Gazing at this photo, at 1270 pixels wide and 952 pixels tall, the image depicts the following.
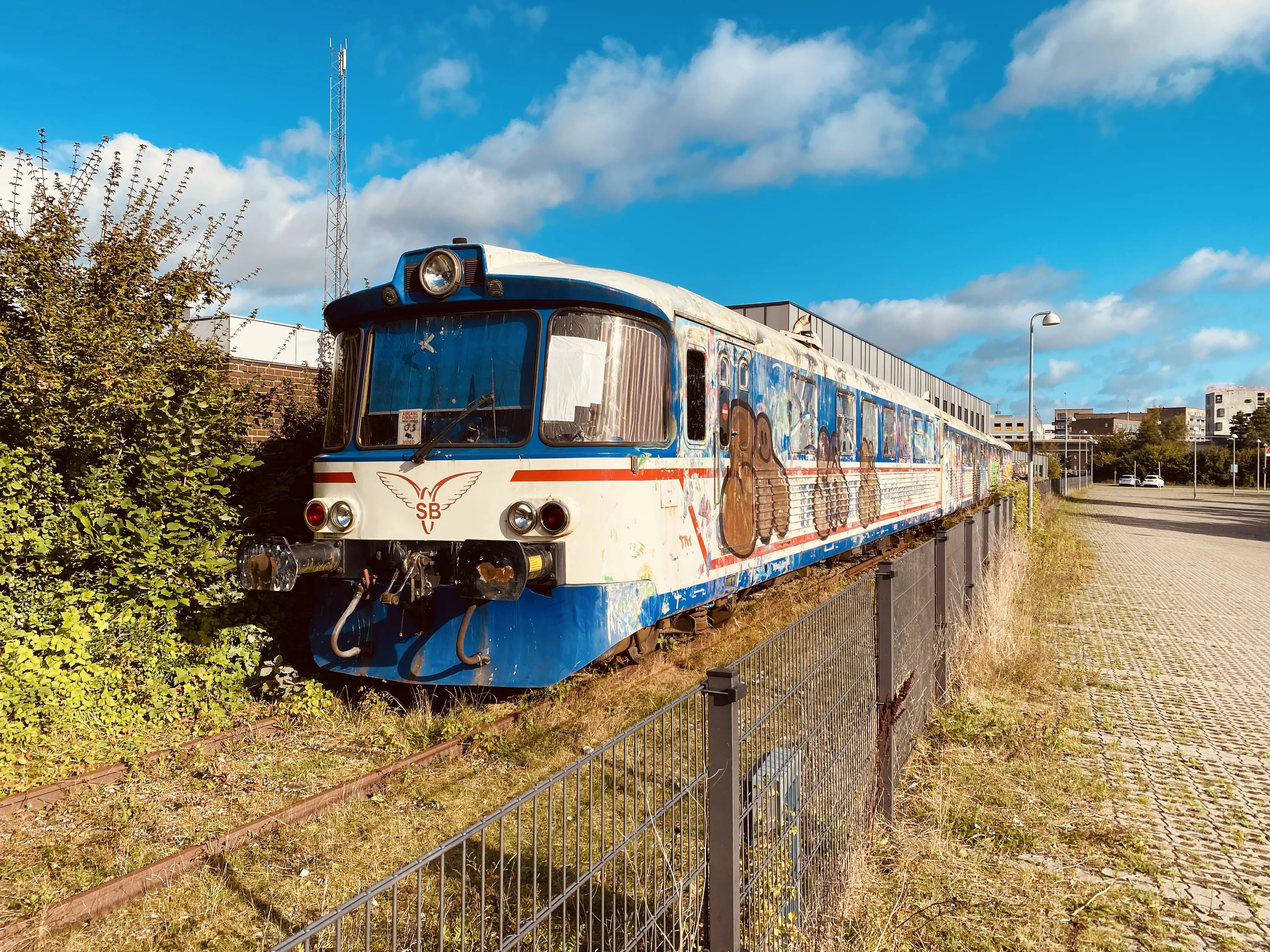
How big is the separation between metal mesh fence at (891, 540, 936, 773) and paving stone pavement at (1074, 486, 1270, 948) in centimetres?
120

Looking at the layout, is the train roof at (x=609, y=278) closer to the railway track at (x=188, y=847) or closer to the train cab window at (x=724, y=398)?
the train cab window at (x=724, y=398)

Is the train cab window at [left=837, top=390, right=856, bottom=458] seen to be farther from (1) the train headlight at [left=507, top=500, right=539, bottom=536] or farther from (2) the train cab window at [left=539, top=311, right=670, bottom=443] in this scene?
(1) the train headlight at [left=507, top=500, right=539, bottom=536]

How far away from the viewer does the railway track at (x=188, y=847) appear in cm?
344

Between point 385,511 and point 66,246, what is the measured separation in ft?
9.60

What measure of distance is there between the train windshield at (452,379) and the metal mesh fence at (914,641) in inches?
102

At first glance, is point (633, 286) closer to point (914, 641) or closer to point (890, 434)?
point (914, 641)

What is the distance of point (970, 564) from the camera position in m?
9.10

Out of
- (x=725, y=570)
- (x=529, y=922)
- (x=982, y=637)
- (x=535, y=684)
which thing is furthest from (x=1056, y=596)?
(x=529, y=922)

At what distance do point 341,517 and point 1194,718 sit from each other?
6.59 m

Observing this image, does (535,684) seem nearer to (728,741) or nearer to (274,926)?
(274,926)

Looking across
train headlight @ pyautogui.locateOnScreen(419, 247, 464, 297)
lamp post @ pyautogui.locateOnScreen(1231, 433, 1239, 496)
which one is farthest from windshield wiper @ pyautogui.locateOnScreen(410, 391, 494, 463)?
lamp post @ pyautogui.locateOnScreen(1231, 433, 1239, 496)

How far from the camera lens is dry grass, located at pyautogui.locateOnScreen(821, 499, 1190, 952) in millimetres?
3541

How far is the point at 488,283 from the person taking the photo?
18.6 ft

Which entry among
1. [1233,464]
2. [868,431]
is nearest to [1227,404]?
[1233,464]
